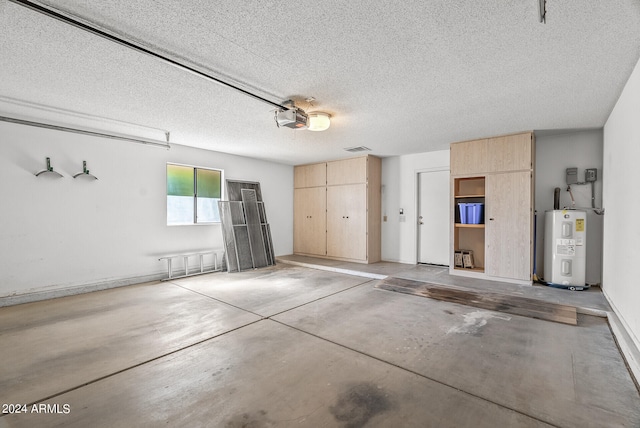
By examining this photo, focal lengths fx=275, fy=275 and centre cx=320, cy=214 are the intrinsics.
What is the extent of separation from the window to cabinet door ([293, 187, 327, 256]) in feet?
7.61

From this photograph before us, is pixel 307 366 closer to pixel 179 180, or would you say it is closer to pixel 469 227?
pixel 469 227

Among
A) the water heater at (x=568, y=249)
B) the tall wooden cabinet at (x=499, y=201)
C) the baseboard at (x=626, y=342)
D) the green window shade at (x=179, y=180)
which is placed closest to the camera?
the baseboard at (x=626, y=342)

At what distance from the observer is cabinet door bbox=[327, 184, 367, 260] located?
6523 mm

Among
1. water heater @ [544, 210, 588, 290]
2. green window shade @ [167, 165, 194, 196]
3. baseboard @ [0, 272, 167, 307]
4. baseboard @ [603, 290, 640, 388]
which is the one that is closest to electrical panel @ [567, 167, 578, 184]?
water heater @ [544, 210, 588, 290]

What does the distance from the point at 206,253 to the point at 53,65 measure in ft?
13.2

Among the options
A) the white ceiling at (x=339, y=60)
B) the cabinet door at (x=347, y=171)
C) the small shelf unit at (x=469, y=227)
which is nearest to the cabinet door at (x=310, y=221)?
the cabinet door at (x=347, y=171)

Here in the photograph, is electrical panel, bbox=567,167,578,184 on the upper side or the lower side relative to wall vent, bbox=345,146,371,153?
lower

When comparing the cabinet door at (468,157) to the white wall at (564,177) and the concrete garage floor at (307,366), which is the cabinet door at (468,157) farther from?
the concrete garage floor at (307,366)

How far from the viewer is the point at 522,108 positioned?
3.56 metres

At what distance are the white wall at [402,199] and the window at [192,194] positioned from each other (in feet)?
13.2

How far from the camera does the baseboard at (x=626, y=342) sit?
2.16m

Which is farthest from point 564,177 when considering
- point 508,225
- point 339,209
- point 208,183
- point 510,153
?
point 208,183

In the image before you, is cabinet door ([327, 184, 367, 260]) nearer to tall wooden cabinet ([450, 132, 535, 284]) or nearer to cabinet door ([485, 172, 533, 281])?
tall wooden cabinet ([450, 132, 535, 284])

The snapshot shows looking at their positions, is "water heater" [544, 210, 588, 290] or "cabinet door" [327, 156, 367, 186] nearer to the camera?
"water heater" [544, 210, 588, 290]
